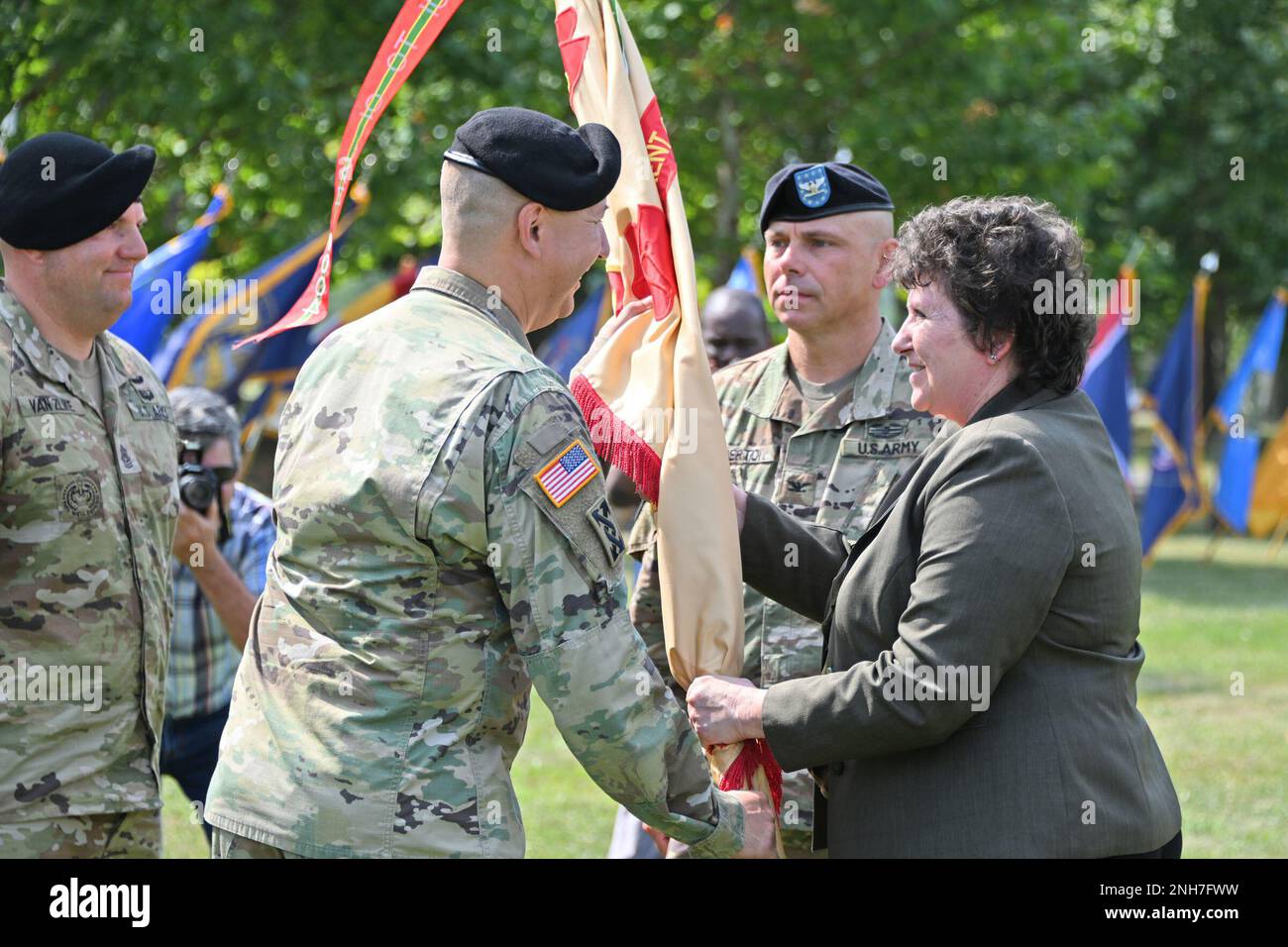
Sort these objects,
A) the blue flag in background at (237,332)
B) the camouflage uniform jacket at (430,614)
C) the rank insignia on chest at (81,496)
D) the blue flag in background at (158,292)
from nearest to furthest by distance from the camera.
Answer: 1. the camouflage uniform jacket at (430,614)
2. the rank insignia on chest at (81,496)
3. the blue flag in background at (158,292)
4. the blue flag in background at (237,332)

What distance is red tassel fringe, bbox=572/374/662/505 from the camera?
11.1 ft

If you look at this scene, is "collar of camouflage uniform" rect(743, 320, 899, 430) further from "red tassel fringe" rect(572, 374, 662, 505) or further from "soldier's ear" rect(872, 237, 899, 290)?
"red tassel fringe" rect(572, 374, 662, 505)

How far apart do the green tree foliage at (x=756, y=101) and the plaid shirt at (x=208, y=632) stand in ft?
7.69

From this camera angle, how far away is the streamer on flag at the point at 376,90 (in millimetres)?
3262

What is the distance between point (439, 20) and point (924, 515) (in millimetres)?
1631

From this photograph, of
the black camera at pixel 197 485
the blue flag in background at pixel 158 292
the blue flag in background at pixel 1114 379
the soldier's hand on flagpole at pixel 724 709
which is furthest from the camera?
the blue flag in background at pixel 1114 379

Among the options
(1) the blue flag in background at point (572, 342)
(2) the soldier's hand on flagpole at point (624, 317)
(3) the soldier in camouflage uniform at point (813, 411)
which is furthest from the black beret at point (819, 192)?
(1) the blue flag in background at point (572, 342)

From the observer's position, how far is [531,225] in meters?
2.85

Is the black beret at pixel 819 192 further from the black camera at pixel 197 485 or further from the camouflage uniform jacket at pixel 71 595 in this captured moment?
the black camera at pixel 197 485

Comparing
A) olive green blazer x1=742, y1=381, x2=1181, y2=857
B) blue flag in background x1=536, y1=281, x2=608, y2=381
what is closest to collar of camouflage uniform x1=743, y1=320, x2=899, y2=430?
olive green blazer x1=742, y1=381, x2=1181, y2=857

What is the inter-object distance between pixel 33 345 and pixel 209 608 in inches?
78.5

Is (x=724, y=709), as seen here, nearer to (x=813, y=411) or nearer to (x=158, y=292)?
(x=813, y=411)
